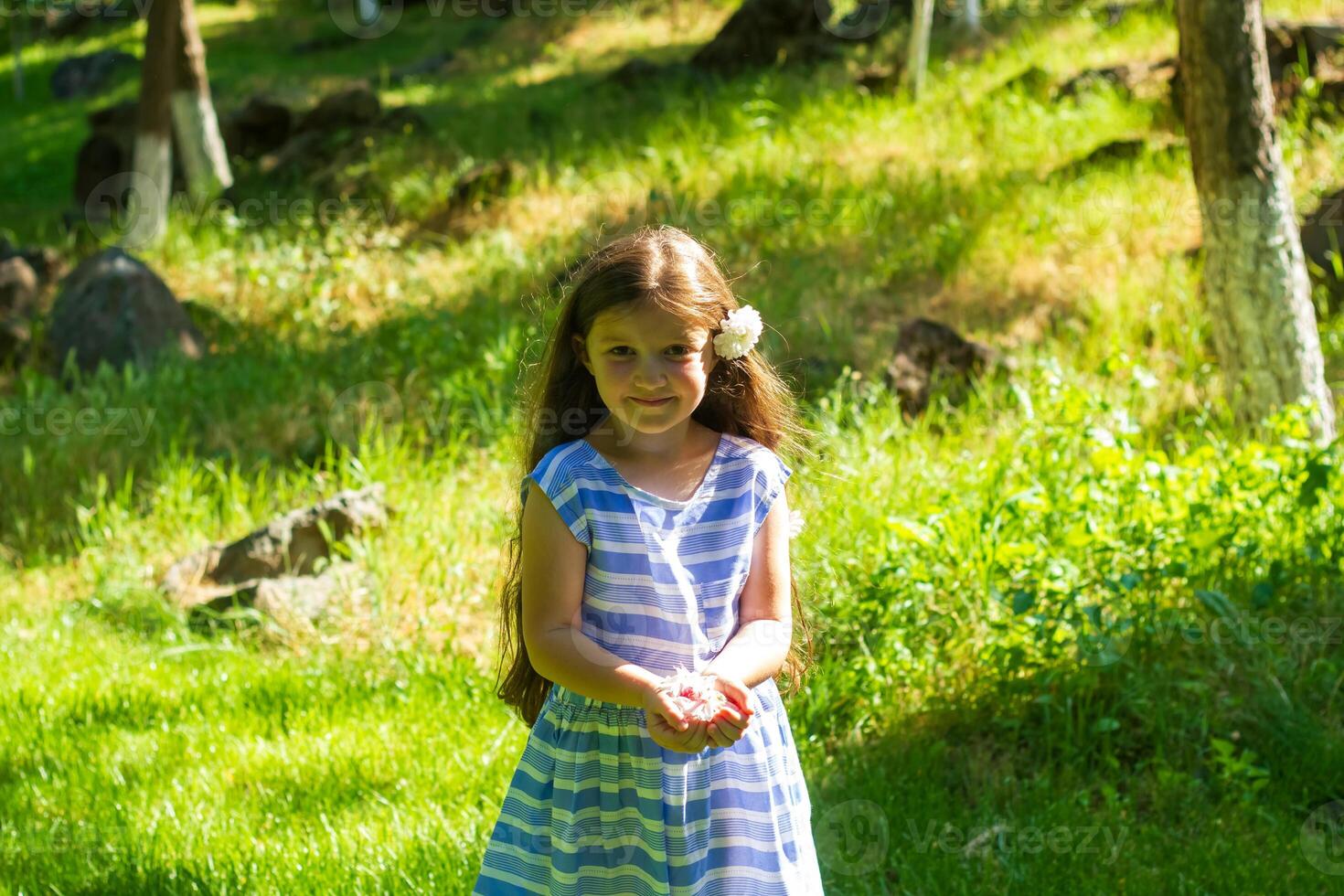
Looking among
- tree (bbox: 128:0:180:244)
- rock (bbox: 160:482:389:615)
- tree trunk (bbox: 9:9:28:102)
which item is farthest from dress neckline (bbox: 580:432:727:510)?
tree trunk (bbox: 9:9:28:102)

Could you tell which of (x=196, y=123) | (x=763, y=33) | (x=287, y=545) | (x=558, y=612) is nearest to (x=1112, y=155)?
(x=763, y=33)

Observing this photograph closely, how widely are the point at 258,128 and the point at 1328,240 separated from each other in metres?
10.0

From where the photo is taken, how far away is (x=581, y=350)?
8.34 ft

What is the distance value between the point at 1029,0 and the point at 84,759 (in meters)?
12.4

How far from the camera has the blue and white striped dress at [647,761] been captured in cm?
229

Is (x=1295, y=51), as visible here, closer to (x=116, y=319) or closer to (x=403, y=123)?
(x=403, y=123)

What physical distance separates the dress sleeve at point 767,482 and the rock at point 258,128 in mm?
11416

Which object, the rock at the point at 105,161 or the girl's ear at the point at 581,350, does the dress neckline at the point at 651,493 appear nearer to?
the girl's ear at the point at 581,350

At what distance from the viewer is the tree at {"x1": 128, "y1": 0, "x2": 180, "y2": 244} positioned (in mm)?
10242

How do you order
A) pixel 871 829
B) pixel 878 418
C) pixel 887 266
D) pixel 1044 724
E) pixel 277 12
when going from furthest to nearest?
1. pixel 277 12
2. pixel 887 266
3. pixel 878 418
4. pixel 1044 724
5. pixel 871 829

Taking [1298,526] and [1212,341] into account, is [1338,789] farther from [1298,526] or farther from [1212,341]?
[1212,341]

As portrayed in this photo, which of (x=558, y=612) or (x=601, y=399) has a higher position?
(x=601, y=399)

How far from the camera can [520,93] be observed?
13758mm

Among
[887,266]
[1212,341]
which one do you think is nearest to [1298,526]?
[1212,341]
